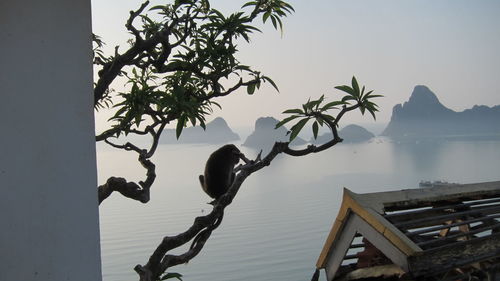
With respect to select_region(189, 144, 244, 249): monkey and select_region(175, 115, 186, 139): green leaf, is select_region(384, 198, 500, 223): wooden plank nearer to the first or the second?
select_region(175, 115, 186, 139): green leaf

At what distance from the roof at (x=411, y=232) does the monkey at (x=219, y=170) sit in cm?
128

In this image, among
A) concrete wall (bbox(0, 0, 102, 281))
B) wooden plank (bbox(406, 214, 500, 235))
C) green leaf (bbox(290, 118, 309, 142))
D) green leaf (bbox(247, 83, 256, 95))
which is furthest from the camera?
green leaf (bbox(247, 83, 256, 95))

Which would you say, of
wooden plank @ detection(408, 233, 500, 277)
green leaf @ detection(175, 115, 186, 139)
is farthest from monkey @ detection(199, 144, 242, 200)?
wooden plank @ detection(408, 233, 500, 277)

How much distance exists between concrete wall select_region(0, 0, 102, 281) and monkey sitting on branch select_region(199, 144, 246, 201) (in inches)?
63.7

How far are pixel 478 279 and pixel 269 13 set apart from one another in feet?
3.09

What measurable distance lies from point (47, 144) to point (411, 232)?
2.34ft

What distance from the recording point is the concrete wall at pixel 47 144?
62cm

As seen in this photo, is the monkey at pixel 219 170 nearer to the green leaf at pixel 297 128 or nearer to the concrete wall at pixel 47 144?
the green leaf at pixel 297 128

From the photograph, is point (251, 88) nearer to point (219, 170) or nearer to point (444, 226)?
point (444, 226)

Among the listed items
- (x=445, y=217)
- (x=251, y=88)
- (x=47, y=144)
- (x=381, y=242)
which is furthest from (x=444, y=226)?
(x=47, y=144)

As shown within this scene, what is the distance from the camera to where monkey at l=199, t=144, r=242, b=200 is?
2.34 metres

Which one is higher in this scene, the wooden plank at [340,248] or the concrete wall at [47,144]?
the concrete wall at [47,144]

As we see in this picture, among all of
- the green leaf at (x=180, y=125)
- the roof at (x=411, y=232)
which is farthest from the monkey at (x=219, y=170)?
the roof at (x=411, y=232)

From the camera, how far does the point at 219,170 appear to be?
7.84ft
